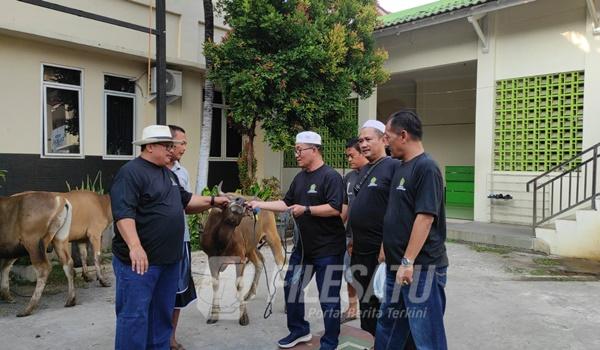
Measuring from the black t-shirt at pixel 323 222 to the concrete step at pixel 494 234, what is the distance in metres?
5.83

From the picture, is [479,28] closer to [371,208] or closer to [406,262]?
[371,208]

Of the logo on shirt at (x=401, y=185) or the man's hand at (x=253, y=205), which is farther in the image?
the man's hand at (x=253, y=205)

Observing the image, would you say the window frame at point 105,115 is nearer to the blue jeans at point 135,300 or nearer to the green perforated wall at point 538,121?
the blue jeans at point 135,300

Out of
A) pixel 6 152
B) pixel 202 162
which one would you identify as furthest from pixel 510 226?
pixel 6 152

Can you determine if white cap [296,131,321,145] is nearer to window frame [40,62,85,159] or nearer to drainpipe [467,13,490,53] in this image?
window frame [40,62,85,159]

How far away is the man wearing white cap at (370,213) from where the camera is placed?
3.70 m

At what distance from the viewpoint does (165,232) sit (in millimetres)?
3395

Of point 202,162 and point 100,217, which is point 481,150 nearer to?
point 202,162

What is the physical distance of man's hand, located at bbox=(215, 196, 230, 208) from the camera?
4205mm

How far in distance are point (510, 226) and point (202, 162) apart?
647 centimetres

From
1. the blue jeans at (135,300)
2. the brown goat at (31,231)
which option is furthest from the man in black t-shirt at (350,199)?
the brown goat at (31,231)

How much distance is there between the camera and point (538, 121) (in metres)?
10.0

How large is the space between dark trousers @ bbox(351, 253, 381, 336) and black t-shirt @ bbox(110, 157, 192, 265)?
1402 mm

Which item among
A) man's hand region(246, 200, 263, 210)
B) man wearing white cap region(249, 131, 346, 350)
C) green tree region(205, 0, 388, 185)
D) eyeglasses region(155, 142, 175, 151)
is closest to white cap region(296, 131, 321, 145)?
man wearing white cap region(249, 131, 346, 350)
